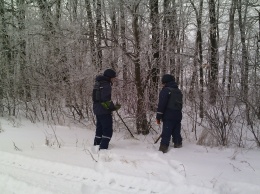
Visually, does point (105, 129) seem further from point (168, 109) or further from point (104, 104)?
point (168, 109)

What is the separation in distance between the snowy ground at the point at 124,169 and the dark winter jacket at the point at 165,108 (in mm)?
818

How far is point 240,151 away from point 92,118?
5.65 m

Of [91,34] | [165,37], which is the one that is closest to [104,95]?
[91,34]

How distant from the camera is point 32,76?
40.8ft

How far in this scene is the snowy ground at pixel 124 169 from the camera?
442 cm

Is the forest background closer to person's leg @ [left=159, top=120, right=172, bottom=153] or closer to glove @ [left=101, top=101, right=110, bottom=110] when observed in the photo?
person's leg @ [left=159, top=120, right=172, bottom=153]

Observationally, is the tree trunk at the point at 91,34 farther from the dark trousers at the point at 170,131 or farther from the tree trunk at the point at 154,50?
the dark trousers at the point at 170,131

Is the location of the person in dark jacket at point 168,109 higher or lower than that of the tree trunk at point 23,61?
lower

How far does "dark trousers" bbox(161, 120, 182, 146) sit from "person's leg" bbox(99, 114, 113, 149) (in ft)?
4.29

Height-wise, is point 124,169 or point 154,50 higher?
point 154,50

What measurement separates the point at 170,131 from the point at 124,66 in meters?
3.93

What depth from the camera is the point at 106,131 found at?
707 centimetres

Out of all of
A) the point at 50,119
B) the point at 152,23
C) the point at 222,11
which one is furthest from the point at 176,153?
the point at 222,11

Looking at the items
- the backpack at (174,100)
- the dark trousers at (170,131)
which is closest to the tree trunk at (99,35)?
the backpack at (174,100)
